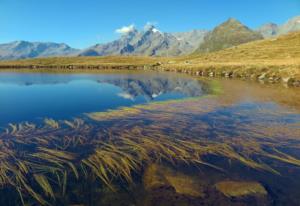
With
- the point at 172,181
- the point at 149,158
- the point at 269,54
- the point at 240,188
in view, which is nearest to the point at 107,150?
the point at 149,158

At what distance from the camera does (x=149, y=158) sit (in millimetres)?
14359

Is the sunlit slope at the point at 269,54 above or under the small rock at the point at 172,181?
above

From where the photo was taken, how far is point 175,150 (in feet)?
51.0

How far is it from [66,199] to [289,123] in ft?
61.0

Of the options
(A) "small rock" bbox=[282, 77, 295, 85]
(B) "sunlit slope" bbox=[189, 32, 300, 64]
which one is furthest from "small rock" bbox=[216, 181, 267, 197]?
(B) "sunlit slope" bbox=[189, 32, 300, 64]

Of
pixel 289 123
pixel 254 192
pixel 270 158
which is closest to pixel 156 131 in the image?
pixel 270 158

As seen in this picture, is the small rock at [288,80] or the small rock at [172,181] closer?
the small rock at [172,181]

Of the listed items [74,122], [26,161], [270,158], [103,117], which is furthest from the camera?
[103,117]

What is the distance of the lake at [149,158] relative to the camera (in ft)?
35.2

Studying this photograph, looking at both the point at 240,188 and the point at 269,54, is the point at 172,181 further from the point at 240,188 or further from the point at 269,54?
the point at 269,54

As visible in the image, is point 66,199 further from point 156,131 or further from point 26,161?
point 156,131

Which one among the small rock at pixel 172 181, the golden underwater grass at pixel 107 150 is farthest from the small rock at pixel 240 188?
the golden underwater grass at pixel 107 150

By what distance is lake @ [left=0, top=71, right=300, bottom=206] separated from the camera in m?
10.7

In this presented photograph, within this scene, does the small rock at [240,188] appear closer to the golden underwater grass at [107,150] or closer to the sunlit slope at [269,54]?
the golden underwater grass at [107,150]
